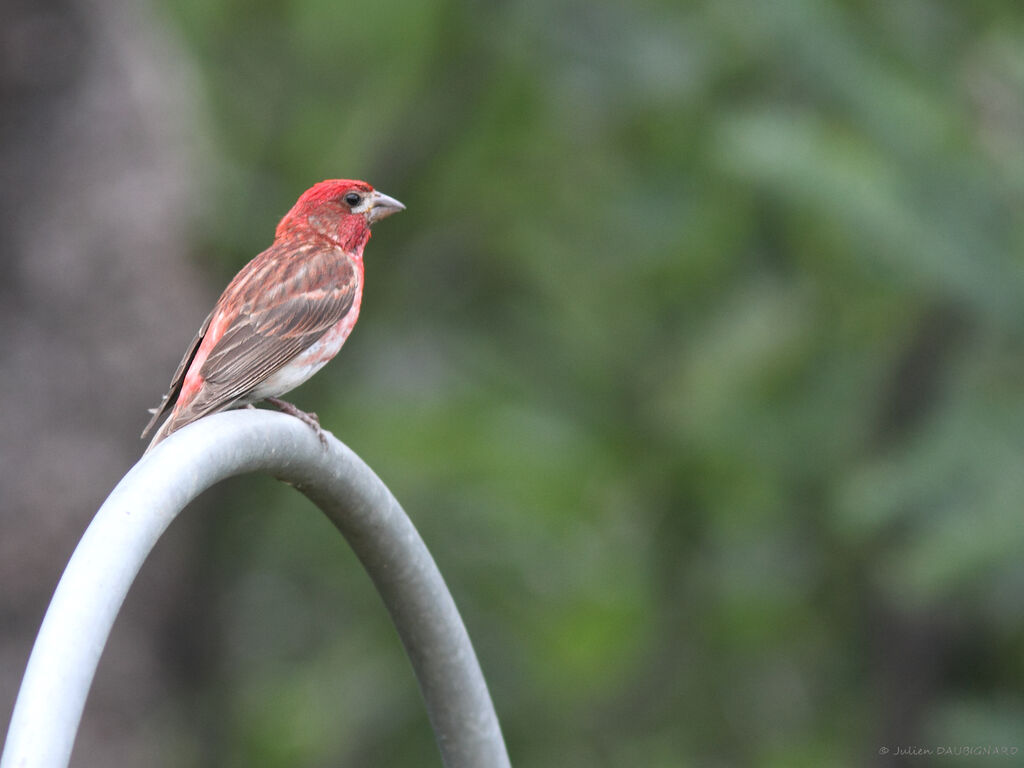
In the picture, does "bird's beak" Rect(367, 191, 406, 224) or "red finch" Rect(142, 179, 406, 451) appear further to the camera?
"bird's beak" Rect(367, 191, 406, 224)

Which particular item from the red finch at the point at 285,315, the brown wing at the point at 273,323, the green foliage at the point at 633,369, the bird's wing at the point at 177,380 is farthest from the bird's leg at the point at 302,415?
the green foliage at the point at 633,369

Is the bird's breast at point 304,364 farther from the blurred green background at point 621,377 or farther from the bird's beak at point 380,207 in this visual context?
the blurred green background at point 621,377

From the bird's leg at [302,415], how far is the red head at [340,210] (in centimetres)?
76

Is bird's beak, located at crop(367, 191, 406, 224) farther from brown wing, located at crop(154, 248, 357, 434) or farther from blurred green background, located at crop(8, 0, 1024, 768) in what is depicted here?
blurred green background, located at crop(8, 0, 1024, 768)

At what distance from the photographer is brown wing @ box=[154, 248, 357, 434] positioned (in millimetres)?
4203

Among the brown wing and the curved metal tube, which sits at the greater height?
the brown wing

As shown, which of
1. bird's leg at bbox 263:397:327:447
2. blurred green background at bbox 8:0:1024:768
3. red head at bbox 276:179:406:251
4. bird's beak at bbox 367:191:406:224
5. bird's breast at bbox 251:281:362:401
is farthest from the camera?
blurred green background at bbox 8:0:1024:768

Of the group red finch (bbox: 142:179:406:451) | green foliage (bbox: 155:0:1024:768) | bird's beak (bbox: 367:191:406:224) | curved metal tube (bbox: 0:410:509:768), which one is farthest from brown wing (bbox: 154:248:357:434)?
green foliage (bbox: 155:0:1024:768)

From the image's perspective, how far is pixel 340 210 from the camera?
5324 mm

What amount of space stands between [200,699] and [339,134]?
294cm

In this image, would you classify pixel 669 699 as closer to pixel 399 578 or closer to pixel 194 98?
pixel 194 98

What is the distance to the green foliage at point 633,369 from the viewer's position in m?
5.71

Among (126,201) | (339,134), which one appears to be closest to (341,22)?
(339,134)

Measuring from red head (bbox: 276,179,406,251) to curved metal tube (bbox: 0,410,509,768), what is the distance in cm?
229
